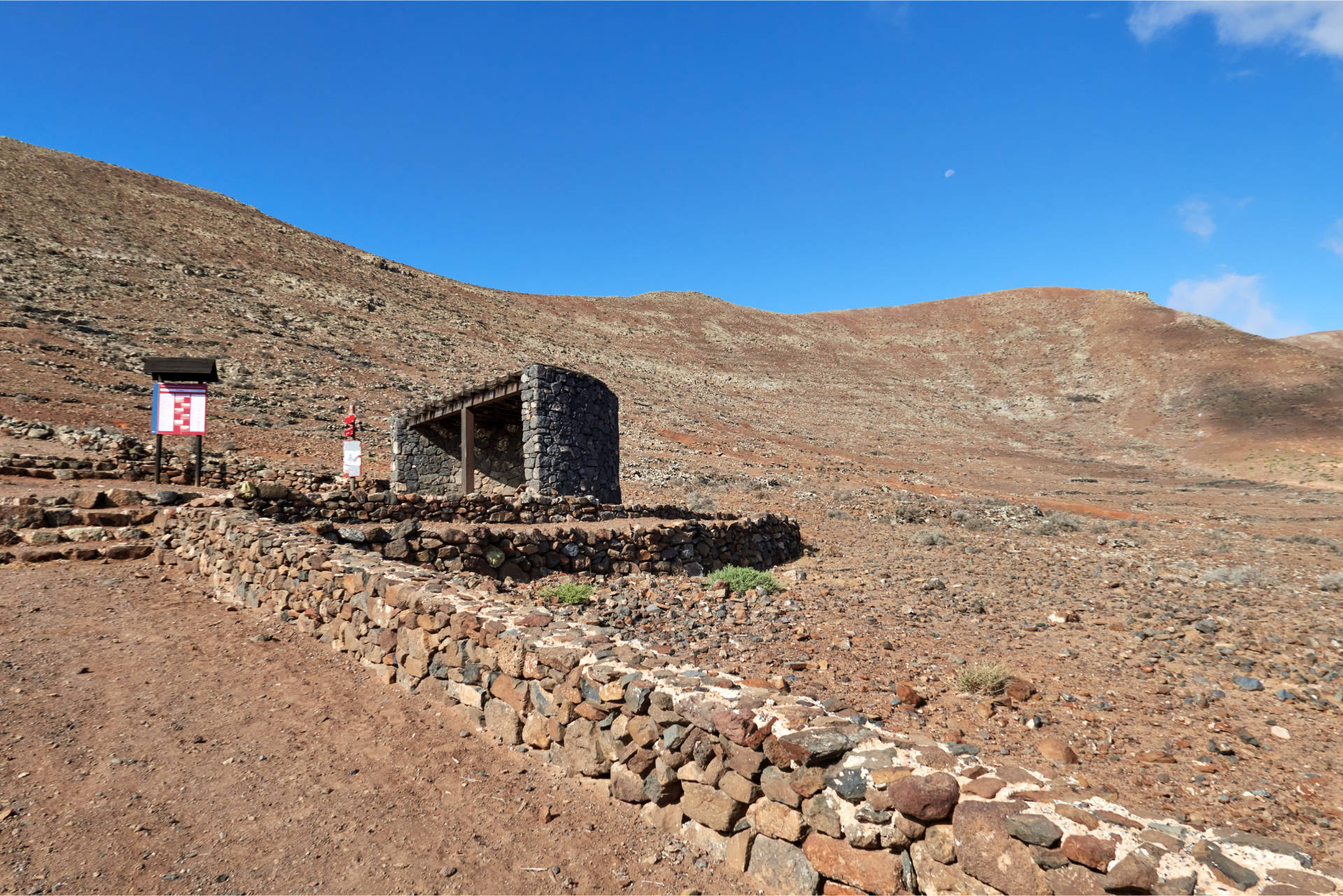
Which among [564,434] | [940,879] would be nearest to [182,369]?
[564,434]

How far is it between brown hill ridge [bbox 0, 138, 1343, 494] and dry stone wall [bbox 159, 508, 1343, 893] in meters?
17.6

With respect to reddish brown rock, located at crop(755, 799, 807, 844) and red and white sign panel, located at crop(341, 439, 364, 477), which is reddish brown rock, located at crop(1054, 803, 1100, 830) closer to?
reddish brown rock, located at crop(755, 799, 807, 844)

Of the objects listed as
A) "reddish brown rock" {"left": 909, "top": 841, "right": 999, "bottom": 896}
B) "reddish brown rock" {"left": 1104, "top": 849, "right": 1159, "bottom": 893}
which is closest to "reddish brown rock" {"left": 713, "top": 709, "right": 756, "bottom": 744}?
"reddish brown rock" {"left": 909, "top": 841, "right": 999, "bottom": 896}

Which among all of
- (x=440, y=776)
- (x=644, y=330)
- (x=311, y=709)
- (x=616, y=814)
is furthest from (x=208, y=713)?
(x=644, y=330)

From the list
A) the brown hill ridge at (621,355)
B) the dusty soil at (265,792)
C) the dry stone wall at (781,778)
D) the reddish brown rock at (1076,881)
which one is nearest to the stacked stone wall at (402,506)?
the dusty soil at (265,792)

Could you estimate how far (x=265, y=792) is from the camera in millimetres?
4031

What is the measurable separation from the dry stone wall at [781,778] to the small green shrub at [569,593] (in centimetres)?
237

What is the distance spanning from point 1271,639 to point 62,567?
→ 564 inches

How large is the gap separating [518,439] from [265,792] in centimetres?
1276

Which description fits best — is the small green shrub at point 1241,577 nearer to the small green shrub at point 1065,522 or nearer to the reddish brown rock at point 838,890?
the small green shrub at point 1065,522

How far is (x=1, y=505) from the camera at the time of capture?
8.77 meters

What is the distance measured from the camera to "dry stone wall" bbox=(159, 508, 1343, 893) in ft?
8.16

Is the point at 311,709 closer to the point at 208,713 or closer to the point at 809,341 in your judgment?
the point at 208,713

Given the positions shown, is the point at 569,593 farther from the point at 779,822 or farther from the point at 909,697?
the point at 779,822
